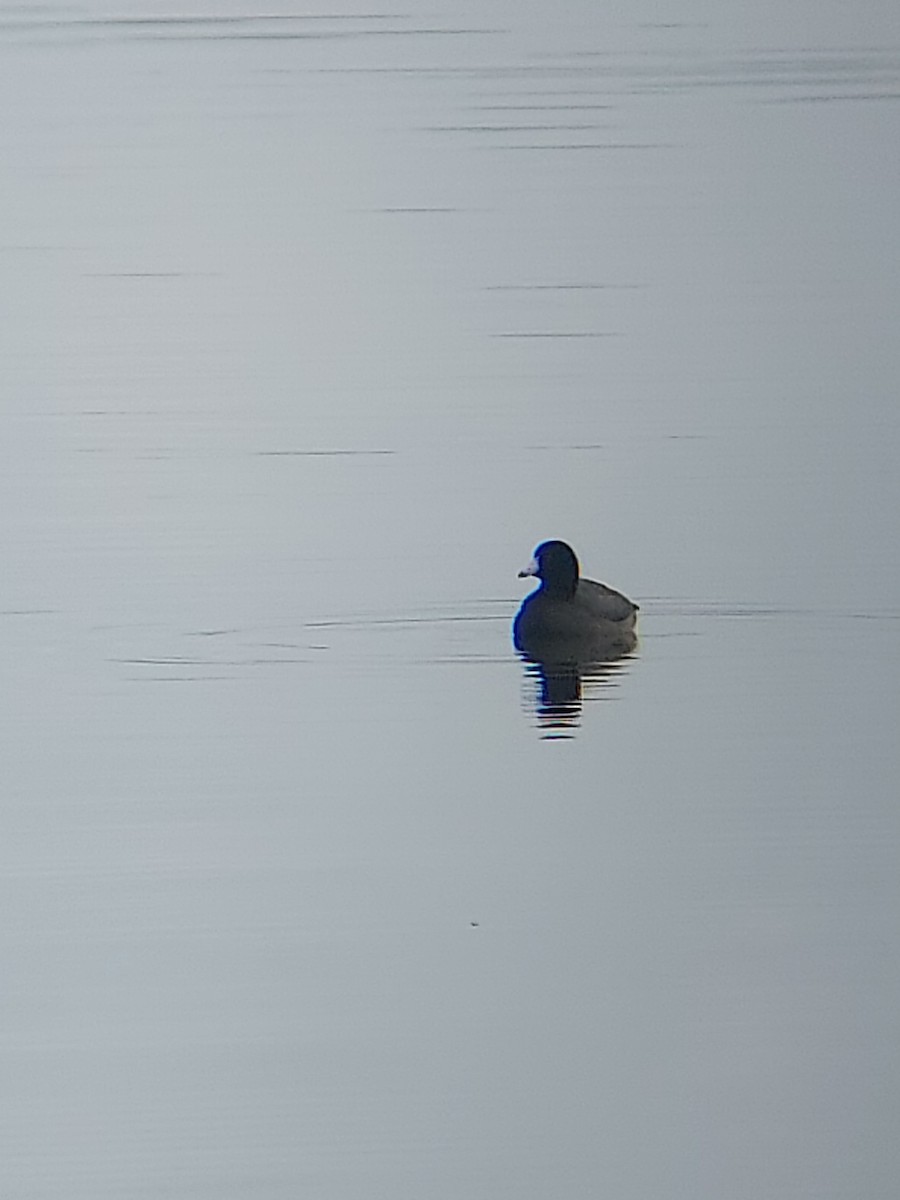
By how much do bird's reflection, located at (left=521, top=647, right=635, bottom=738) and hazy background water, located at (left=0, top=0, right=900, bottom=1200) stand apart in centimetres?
2

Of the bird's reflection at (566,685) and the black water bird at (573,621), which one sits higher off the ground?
the black water bird at (573,621)

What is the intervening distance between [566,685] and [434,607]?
1.12 feet

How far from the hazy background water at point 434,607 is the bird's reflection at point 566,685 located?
18mm

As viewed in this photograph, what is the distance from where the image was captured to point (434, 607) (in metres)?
4.52

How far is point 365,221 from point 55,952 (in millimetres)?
3693

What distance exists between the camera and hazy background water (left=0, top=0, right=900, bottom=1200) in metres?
3.01

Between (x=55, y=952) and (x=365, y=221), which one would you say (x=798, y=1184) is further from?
(x=365, y=221)

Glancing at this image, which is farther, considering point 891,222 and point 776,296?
point 891,222

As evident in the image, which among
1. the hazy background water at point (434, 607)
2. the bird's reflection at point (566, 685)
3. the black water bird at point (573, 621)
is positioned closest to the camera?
the hazy background water at point (434, 607)

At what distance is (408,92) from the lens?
25.8 ft

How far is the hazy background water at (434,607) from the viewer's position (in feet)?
9.87

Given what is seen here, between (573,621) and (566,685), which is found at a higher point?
(573,621)

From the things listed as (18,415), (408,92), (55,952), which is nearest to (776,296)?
(18,415)

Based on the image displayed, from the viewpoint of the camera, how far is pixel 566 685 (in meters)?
4.26
